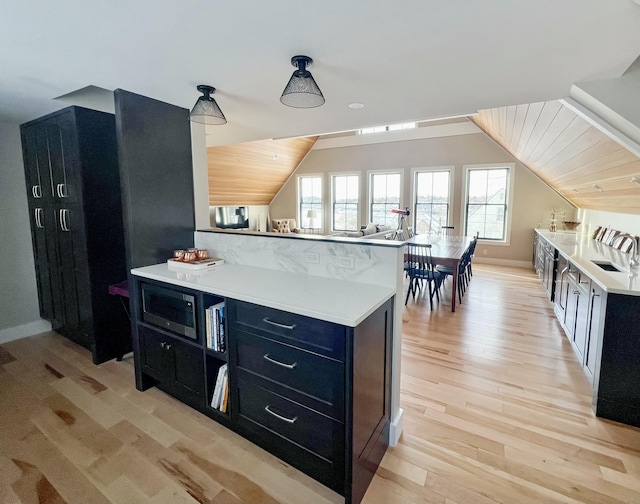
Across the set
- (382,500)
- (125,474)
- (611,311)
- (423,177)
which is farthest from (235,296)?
(423,177)

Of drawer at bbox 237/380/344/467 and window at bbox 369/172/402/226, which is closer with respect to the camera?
drawer at bbox 237/380/344/467

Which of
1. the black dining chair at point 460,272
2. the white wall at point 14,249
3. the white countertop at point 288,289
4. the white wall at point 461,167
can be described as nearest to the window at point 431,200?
the white wall at point 461,167

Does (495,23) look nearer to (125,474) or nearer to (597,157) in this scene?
(597,157)

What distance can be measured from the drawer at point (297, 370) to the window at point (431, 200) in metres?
6.87

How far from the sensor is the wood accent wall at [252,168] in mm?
6920

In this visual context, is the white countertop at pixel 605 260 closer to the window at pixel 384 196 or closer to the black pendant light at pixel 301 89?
the black pendant light at pixel 301 89

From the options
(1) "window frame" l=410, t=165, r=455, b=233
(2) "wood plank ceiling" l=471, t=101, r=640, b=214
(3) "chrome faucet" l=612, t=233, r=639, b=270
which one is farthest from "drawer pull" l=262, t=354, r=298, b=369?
(1) "window frame" l=410, t=165, r=455, b=233

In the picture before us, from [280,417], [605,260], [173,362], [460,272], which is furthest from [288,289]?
[460,272]

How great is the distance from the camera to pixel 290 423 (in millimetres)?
1534

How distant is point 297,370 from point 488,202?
7.06 m

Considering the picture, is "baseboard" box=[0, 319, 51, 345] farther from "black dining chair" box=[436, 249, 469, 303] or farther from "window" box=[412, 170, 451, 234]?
"window" box=[412, 170, 451, 234]

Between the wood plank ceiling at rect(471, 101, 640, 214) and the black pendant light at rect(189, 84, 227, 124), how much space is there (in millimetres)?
2699

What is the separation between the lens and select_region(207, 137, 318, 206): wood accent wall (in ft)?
22.7

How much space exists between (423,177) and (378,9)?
6.84 m
